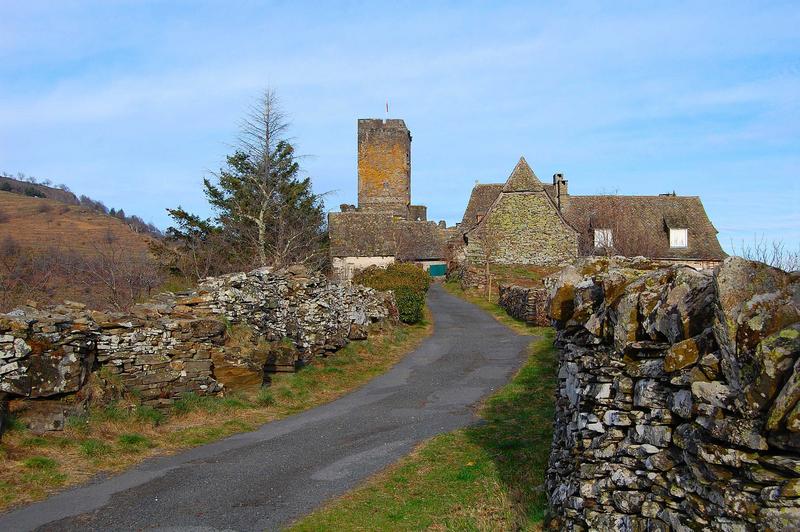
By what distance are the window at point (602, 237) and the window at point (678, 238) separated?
223 inches

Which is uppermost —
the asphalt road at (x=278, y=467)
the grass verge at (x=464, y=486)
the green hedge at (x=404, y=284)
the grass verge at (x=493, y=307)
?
the green hedge at (x=404, y=284)

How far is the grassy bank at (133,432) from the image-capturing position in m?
9.60

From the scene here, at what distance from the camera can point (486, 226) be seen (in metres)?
44.0

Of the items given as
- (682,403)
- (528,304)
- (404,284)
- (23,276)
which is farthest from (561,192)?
(682,403)

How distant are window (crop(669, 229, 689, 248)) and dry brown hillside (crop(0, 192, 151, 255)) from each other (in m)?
35.3

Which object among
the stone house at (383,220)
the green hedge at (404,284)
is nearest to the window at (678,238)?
the stone house at (383,220)

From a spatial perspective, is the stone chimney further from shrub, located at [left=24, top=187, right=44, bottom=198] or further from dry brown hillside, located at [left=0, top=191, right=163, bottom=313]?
shrub, located at [left=24, top=187, right=44, bottom=198]

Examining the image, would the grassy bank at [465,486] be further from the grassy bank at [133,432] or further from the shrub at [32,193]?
the shrub at [32,193]

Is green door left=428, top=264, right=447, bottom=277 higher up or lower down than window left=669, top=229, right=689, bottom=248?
lower down

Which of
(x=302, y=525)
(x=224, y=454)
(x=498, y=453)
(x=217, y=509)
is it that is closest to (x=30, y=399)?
(x=224, y=454)

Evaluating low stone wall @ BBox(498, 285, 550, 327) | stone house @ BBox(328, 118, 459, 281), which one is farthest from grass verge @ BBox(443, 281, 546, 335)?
stone house @ BBox(328, 118, 459, 281)

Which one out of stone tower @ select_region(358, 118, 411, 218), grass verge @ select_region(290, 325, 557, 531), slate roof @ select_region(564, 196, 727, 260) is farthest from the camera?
stone tower @ select_region(358, 118, 411, 218)

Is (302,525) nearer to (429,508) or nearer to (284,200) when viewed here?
(429,508)

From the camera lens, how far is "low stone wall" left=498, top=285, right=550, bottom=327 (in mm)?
26672
